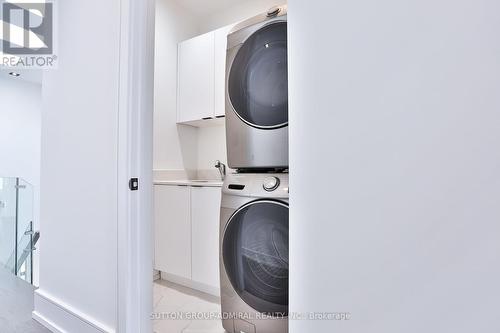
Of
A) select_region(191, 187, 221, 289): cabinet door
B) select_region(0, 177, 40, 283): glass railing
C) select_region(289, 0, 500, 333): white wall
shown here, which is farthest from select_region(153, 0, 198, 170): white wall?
select_region(0, 177, 40, 283): glass railing

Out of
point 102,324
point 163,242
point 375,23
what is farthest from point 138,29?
point 163,242

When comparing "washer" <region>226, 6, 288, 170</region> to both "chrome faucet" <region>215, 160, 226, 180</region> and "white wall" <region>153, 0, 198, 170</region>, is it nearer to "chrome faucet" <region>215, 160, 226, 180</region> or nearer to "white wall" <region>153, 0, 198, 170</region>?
"chrome faucet" <region>215, 160, 226, 180</region>

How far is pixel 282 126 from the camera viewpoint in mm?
1167

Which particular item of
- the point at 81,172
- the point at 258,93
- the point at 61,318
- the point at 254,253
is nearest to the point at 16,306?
the point at 61,318

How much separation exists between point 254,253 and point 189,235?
94cm

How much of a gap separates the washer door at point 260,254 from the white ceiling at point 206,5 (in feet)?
7.82

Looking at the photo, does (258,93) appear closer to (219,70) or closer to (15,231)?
(219,70)

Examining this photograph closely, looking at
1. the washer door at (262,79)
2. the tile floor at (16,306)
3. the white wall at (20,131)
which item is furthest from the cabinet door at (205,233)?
the white wall at (20,131)

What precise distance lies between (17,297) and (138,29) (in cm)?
216

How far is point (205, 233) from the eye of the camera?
6.20 feet

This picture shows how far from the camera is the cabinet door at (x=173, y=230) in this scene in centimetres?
200

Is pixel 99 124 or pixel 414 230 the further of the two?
pixel 99 124

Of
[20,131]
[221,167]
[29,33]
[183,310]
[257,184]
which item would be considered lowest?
[183,310]

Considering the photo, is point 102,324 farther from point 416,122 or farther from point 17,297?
point 416,122
